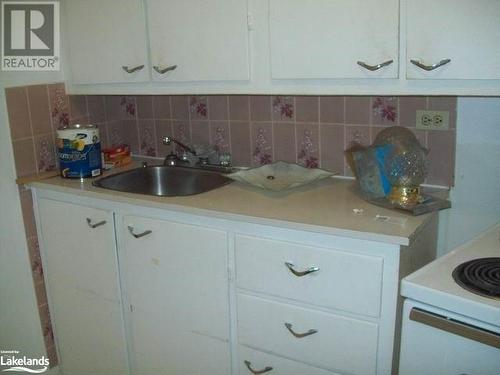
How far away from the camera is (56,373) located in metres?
2.34

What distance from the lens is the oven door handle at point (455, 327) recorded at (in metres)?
1.12

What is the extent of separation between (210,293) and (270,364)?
311 millimetres

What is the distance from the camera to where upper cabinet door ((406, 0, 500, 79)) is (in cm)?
133

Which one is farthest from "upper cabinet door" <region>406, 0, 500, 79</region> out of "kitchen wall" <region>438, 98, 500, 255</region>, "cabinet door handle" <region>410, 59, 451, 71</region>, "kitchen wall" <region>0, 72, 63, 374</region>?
"kitchen wall" <region>0, 72, 63, 374</region>

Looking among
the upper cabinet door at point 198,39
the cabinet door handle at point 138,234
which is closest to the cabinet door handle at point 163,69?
the upper cabinet door at point 198,39

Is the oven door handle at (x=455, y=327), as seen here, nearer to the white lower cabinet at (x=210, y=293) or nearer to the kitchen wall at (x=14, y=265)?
the white lower cabinet at (x=210, y=293)

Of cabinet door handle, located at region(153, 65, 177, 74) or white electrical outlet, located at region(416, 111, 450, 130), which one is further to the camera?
cabinet door handle, located at region(153, 65, 177, 74)

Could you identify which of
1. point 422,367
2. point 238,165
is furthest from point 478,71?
point 238,165

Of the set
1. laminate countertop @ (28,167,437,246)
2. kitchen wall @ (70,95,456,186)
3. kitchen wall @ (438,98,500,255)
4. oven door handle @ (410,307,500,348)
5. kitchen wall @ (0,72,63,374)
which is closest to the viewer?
oven door handle @ (410,307,500,348)

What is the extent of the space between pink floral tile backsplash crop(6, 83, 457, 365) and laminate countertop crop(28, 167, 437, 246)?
0.52 ft

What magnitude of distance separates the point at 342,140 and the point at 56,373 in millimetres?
1675

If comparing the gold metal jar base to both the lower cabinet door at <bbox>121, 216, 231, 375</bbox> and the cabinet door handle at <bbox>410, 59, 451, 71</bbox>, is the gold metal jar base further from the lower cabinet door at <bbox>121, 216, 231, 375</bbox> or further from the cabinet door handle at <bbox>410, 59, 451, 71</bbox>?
the lower cabinet door at <bbox>121, 216, 231, 375</bbox>

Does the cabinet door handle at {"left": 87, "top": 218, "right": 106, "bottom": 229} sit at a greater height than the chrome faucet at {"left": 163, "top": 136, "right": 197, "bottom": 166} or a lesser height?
lesser

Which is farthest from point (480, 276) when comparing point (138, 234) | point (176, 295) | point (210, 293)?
point (138, 234)
